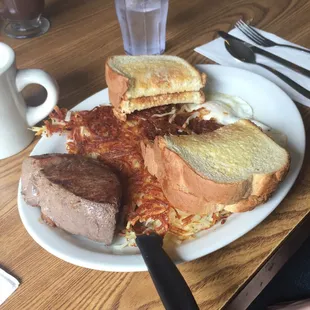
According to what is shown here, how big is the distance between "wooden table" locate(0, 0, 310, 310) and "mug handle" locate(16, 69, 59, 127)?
0.09 m

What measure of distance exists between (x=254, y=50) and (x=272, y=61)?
0.23 ft

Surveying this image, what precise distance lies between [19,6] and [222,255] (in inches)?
43.6

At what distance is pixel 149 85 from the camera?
1.05 metres

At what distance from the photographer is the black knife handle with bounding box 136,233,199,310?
0.61m

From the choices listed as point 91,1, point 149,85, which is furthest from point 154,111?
point 91,1

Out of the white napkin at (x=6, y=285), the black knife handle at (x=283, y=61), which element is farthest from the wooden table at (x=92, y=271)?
the black knife handle at (x=283, y=61)

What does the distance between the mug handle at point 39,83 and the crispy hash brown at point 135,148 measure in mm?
28

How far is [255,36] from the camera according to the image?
141 centimetres

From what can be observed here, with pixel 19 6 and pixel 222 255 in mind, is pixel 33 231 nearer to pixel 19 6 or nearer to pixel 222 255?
pixel 222 255

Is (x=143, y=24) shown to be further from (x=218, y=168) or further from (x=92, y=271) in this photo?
(x=92, y=271)

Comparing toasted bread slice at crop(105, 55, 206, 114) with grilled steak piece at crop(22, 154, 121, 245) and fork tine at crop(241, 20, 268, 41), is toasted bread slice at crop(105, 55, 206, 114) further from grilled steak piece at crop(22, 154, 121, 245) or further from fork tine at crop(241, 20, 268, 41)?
fork tine at crop(241, 20, 268, 41)

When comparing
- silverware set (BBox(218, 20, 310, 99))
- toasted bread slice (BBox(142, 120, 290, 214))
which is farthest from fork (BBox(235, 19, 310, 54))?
toasted bread slice (BBox(142, 120, 290, 214))

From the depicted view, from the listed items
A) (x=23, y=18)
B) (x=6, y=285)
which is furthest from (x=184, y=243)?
(x=23, y=18)

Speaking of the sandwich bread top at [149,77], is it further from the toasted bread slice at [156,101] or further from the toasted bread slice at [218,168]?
the toasted bread slice at [218,168]
